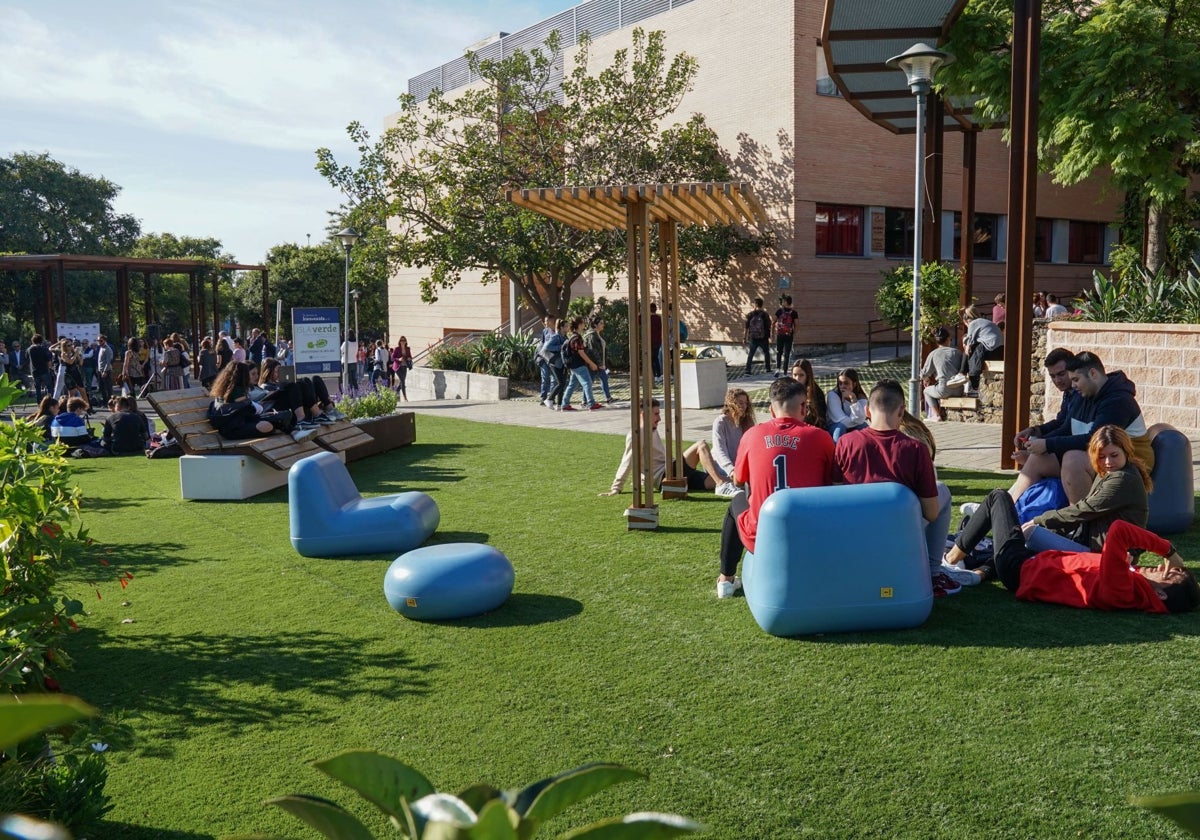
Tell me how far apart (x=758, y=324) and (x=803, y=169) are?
5305 mm

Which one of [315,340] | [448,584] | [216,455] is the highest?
[315,340]

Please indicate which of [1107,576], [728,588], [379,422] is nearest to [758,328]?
[379,422]

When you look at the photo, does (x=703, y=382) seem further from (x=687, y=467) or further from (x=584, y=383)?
(x=687, y=467)

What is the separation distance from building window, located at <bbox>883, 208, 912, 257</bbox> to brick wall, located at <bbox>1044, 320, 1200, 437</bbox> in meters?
15.3

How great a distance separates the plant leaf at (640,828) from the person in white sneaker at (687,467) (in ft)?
27.8

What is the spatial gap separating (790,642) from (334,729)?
98.3 inches

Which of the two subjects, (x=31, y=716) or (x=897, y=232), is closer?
(x=31, y=716)

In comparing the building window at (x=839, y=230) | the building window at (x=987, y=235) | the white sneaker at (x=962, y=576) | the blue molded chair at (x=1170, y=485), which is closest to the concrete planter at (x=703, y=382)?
the building window at (x=839, y=230)

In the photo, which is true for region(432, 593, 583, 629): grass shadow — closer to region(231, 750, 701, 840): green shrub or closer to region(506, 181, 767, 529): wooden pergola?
region(506, 181, 767, 529): wooden pergola

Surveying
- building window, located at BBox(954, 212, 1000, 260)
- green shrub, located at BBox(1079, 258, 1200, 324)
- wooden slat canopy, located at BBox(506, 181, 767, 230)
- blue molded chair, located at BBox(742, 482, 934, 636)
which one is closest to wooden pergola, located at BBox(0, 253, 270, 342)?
building window, located at BBox(954, 212, 1000, 260)

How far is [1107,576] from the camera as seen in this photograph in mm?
5797

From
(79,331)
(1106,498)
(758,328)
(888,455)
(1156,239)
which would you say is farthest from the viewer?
(79,331)

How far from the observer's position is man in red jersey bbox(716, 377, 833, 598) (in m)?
5.86

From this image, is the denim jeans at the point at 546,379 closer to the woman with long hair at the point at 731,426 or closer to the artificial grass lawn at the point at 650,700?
the woman with long hair at the point at 731,426
